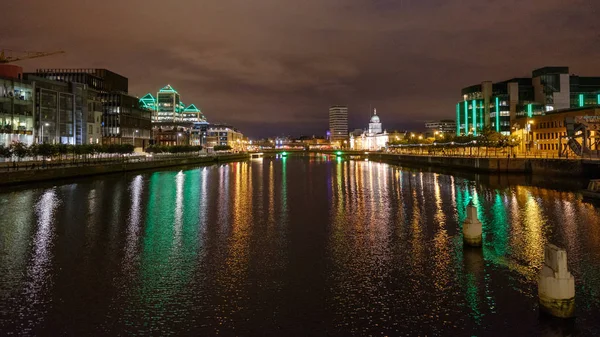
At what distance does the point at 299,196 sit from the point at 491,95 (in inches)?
5306

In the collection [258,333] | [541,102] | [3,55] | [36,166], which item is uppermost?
[3,55]

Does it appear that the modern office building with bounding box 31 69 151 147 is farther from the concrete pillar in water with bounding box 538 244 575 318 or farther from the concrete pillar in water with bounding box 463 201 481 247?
the concrete pillar in water with bounding box 538 244 575 318

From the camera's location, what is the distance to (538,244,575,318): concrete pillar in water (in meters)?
11.7

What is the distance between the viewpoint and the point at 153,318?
12531 millimetres

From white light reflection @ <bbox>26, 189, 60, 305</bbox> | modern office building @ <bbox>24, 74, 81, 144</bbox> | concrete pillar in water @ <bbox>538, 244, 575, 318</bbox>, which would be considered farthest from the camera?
modern office building @ <bbox>24, 74, 81, 144</bbox>

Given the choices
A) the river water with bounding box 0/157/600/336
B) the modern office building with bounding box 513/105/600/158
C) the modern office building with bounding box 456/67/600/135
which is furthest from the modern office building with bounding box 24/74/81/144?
the modern office building with bounding box 456/67/600/135

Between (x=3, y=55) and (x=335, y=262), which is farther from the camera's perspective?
(x=3, y=55)

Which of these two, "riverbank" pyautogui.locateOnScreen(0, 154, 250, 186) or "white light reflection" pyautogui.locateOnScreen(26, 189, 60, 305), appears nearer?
"white light reflection" pyautogui.locateOnScreen(26, 189, 60, 305)

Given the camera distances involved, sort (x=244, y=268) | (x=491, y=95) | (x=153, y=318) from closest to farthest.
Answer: (x=153, y=318), (x=244, y=268), (x=491, y=95)

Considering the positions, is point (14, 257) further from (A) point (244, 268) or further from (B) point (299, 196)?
(B) point (299, 196)

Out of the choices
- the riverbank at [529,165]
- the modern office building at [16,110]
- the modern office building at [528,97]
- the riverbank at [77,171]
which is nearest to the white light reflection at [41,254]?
the riverbank at [77,171]

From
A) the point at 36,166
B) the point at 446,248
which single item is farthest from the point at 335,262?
the point at 36,166

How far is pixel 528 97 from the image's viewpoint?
150 meters

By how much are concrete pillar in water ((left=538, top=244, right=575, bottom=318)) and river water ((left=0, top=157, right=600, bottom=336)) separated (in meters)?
0.44
